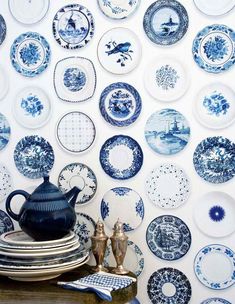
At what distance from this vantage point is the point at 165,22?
1246mm

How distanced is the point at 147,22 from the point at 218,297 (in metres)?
0.90

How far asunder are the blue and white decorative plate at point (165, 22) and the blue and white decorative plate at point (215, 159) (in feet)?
1.13

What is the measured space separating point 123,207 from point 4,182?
0.43 meters

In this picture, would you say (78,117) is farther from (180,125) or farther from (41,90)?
(180,125)

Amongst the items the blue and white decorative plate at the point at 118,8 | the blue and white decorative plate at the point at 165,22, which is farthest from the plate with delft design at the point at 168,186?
the blue and white decorative plate at the point at 118,8

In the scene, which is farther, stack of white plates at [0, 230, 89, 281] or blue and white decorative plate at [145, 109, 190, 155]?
blue and white decorative plate at [145, 109, 190, 155]

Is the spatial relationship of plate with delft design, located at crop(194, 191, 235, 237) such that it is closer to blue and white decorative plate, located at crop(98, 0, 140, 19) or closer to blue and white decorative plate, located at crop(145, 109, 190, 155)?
blue and white decorative plate, located at crop(145, 109, 190, 155)

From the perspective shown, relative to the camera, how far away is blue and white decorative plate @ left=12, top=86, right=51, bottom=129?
1335 millimetres

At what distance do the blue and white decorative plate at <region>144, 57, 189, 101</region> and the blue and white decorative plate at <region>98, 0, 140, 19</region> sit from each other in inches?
7.1

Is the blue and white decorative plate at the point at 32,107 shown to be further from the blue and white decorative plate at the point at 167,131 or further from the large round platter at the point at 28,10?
the blue and white decorative plate at the point at 167,131

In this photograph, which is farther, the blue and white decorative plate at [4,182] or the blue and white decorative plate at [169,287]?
the blue and white decorative plate at [4,182]

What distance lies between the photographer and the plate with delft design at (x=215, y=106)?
1.21 m

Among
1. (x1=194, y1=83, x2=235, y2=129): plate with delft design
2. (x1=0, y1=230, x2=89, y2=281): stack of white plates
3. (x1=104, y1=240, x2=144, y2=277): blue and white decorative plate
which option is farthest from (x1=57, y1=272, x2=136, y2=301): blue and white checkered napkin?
(x1=194, y1=83, x2=235, y2=129): plate with delft design

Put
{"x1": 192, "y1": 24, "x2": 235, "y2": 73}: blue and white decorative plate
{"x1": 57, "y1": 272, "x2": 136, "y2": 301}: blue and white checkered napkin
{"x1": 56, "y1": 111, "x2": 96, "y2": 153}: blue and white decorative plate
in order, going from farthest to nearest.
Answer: {"x1": 56, "y1": 111, "x2": 96, "y2": 153}: blue and white decorative plate < {"x1": 192, "y1": 24, "x2": 235, "y2": 73}: blue and white decorative plate < {"x1": 57, "y1": 272, "x2": 136, "y2": 301}: blue and white checkered napkin
